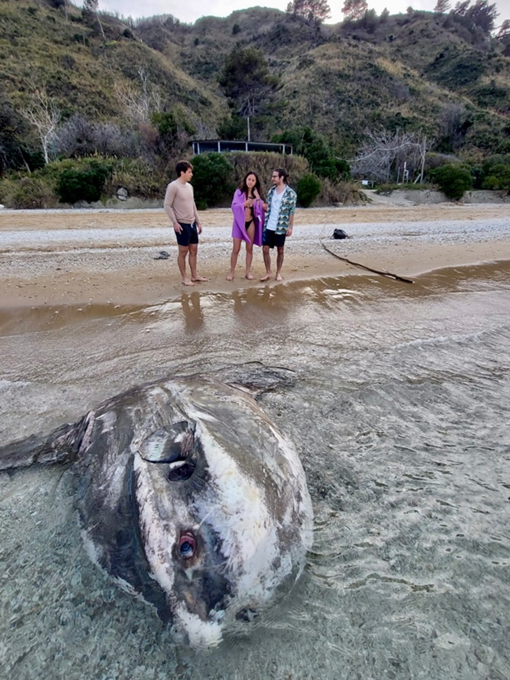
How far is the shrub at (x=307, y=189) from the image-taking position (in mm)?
Result: 17859

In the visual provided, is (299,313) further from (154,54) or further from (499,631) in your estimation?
(154,54)

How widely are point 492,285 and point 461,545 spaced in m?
5.86

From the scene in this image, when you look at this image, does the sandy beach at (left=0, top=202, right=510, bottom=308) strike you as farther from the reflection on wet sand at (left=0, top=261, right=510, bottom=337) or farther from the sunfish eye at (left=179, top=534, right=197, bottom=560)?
the sunfish eye at (left=179, top=534, right=197, bottom=560)

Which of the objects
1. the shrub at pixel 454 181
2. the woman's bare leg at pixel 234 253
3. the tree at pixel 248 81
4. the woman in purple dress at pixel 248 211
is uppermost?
the tree at pixel 248 81

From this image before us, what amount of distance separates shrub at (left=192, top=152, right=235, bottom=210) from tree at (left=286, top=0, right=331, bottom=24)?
74.4 meters

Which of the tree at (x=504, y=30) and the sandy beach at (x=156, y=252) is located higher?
the tree at (x=504, y=30)

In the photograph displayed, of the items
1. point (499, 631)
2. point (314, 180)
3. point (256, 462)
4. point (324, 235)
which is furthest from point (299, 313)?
point (314, 180)

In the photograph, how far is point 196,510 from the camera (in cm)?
128

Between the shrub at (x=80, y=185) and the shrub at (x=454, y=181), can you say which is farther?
the shrub at (x=454, y=181)

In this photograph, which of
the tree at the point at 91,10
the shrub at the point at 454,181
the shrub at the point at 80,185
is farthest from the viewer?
the tree at the point at 91,10

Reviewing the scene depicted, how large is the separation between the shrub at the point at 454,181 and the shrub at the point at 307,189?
11.0 meters

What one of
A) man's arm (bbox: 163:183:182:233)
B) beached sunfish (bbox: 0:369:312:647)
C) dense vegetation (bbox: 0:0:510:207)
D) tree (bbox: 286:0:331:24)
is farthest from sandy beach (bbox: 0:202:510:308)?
tree (bbox: 286:0:331:24)

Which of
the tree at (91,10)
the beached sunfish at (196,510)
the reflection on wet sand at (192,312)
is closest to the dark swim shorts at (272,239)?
the reflection on wet sand at (192,312)

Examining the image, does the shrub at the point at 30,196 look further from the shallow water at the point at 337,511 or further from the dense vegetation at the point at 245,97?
the shallow water at the point at 337,511
